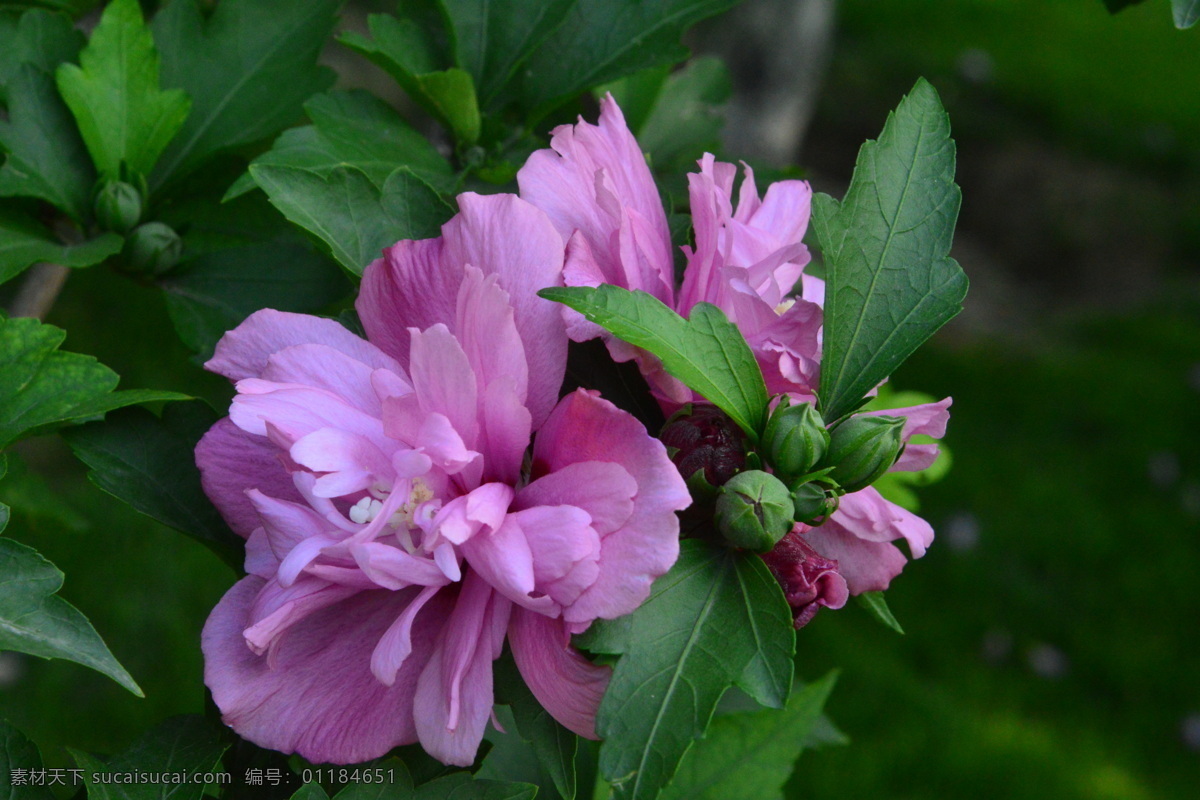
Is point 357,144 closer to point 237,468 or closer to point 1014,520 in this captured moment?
point 237,468

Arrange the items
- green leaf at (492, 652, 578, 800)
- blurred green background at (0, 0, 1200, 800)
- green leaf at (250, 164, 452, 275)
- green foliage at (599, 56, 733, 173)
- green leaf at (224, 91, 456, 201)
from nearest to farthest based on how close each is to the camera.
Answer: green leaf at (492, 652, 578, 800) < green leaf at (250, 164, 452, 275) < green leaf at (224, 91, 456, 201) < green foliage at (599, 56, 733, 173) < blurred green background at (0, 0, 1200, 800)

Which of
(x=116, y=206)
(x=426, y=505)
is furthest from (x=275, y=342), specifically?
Answer: (x=116, y=206)

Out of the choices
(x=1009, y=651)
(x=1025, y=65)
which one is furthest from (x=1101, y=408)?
(x=1025, y=65)

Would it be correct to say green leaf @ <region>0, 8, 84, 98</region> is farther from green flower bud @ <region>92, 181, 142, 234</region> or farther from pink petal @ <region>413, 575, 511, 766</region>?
pink petal @ <region>413, 575, 511, 766</region>

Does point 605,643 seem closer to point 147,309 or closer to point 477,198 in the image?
point 477,198

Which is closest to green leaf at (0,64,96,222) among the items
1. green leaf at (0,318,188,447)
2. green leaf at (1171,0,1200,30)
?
green leaf at (0,318,188,447)

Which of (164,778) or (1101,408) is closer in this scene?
(164,778)
